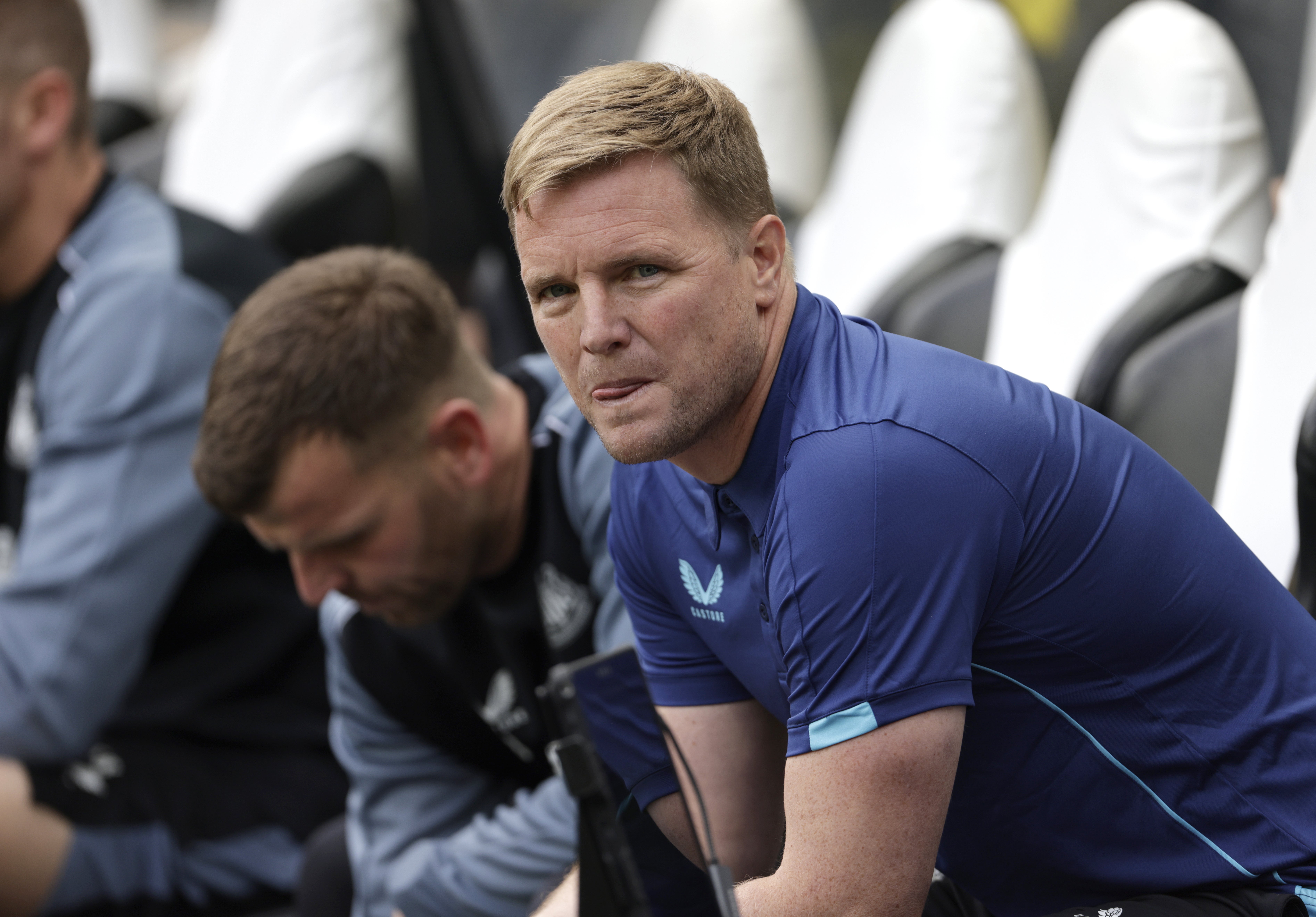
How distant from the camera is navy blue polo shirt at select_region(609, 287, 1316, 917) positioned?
73 cm

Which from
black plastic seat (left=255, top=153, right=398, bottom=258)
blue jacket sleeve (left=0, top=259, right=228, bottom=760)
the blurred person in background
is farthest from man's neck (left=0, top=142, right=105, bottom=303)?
black plastic seat (left=255, top=153, right=398, bottom=258)

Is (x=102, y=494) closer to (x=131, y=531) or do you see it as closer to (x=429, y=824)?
(x=131, y=531)

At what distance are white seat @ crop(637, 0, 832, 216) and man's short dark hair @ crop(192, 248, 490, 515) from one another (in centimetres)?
113

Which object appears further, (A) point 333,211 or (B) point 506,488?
(A) point 333,211

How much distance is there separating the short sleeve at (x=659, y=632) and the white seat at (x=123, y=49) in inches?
116

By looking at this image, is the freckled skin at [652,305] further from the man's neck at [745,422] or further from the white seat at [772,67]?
the white seat at [772,67]

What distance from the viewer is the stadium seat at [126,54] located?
3.44m

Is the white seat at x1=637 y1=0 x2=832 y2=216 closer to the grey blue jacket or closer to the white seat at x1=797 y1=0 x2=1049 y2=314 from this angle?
the white seat at x1=797 y1=0 x2=1049 y2=314

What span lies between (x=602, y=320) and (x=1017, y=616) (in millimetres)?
294

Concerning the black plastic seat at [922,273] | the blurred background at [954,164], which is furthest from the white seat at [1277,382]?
the black plastic seat at [922,273]

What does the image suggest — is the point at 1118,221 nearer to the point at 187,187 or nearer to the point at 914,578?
the point at 914,578

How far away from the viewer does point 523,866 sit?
1269 millimetres

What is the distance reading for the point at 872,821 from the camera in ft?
2.35

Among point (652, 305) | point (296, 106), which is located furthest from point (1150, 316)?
point (296, 106)
